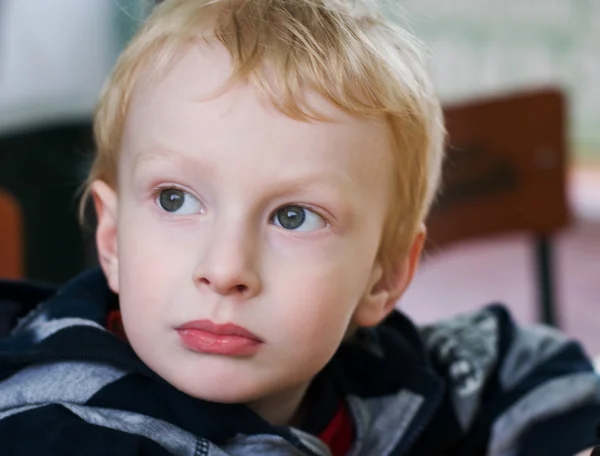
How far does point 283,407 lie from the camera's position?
32.9 inches

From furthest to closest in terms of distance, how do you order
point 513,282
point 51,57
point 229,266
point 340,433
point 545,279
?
point 513,282, point 51,57, point 545,279, point 340,433, point 229,266

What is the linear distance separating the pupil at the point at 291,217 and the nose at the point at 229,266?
0.03 m

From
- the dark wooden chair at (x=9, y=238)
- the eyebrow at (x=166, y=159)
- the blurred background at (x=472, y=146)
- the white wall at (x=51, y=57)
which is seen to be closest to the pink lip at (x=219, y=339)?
the eyebrow at (x=166, y=159)

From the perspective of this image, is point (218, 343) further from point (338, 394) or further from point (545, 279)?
point (545, 279)

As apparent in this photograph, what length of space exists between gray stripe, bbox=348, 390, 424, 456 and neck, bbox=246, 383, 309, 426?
5cm

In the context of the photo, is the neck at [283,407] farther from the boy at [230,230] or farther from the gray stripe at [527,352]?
the gray stripe at [527,352]

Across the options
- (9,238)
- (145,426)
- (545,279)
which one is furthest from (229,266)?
(545,279)

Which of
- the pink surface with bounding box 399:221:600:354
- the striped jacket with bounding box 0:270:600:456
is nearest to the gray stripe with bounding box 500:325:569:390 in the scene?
the striped jacket with bounding box 0:270:600:456

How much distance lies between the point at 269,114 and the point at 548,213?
3.21 feet

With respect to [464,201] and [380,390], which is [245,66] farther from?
[464,201]

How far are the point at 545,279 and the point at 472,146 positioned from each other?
310 millimetres

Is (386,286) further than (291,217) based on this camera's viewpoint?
Yes

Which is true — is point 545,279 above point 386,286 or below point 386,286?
below

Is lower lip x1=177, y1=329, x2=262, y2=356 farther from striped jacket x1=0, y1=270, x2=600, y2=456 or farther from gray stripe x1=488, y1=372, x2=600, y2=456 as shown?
gray stripe x1=488, y1=372, x2=600, y2=456
